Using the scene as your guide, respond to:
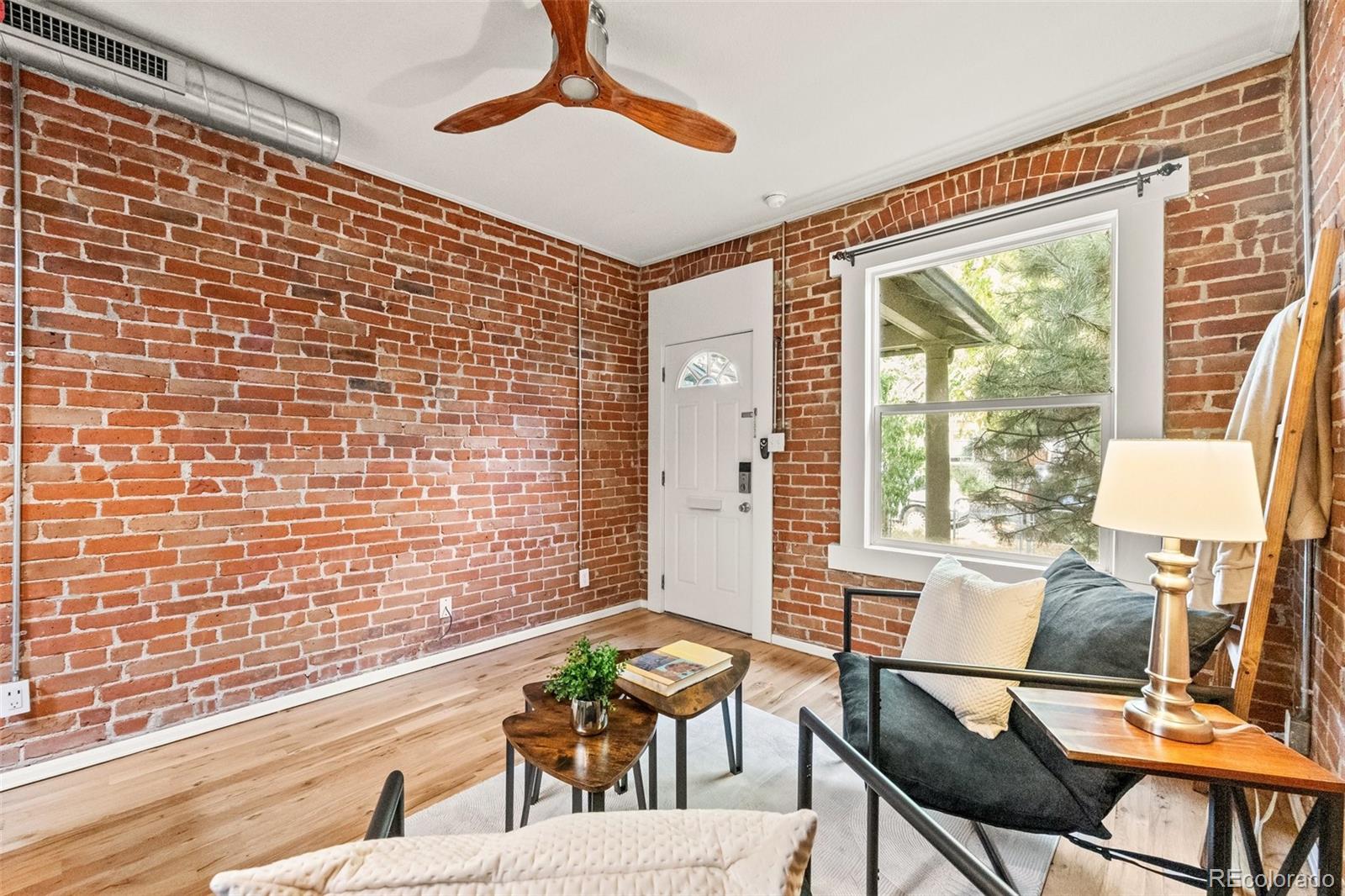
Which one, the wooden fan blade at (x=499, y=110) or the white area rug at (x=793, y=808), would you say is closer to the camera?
the white area rug at (x=793, y=808)

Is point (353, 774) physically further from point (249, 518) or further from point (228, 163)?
point (228, 163)

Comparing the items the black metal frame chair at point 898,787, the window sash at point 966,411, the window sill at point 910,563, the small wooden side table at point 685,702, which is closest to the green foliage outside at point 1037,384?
the window sash at point 966,411

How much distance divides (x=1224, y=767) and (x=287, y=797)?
273 cm

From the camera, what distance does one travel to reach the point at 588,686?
5.34 feet

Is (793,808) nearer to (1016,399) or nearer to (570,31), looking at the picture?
(1016,399)

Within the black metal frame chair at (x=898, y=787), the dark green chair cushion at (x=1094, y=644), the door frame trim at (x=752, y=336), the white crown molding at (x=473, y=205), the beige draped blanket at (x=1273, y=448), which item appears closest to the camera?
the black metal frame chair at (x=898, y=787)

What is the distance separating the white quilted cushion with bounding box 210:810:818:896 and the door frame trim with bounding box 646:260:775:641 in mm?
3122

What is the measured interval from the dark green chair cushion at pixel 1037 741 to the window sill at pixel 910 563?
2.94ft

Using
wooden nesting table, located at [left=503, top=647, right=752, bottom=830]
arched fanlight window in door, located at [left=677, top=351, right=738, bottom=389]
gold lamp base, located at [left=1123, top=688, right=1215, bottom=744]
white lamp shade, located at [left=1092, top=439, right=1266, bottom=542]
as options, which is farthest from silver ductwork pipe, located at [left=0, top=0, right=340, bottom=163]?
gold lamp base, located at [left=1123, top=688, right=1215, bottom=744]

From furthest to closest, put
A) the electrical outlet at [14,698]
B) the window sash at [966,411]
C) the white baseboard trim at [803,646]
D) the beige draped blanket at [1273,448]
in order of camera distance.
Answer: the white baseboard trim at [803,646], the window sash at [966,411], the electrical outlet at [14,698], the beige draped blanket at [1273,448]

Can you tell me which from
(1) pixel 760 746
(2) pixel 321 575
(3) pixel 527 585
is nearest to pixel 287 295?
(2) pixel 321 575

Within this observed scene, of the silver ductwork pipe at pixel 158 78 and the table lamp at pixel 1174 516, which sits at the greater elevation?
the silver ductwork pipe at pixel 158 78

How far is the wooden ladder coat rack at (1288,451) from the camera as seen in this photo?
1607mm

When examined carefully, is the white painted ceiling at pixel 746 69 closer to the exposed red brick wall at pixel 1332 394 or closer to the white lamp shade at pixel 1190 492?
the exposed red brick wall at pixel 1332 394
